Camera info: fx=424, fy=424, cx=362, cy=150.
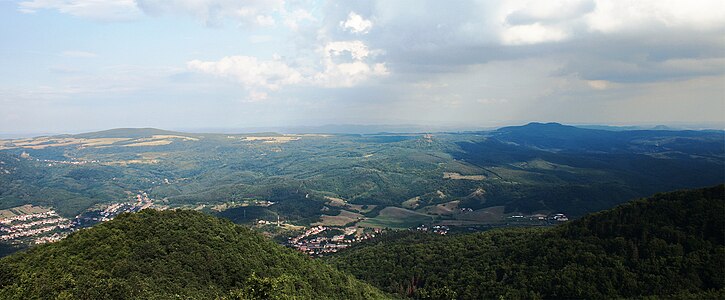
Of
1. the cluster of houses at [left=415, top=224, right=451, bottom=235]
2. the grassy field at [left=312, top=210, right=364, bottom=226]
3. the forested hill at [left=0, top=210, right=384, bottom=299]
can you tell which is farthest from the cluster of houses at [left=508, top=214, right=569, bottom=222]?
the forested hill at [left=0, top=210, right=384, bottom=299]

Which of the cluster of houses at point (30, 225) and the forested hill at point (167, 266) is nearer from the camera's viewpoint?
the forested hill at point (167, 266)

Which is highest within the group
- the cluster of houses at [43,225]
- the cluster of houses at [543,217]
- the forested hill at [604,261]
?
the forested hill at [604,261]

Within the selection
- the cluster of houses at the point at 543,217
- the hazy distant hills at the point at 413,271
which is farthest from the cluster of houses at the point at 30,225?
the cluster of houses at the point at 543,217

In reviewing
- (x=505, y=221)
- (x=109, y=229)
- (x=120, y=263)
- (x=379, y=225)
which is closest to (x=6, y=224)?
(x=379, y=225)

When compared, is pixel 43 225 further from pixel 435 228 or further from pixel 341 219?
pixel 435 228

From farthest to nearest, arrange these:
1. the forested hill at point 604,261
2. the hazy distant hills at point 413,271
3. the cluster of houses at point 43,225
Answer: the cluster of houses at point 43,225 < the forested hill at point 604,261 < the hazy distant hills at point 413,271

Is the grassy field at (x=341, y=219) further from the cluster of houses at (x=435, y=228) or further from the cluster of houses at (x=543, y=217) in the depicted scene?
the cluster of houses at (x=543, y=217)

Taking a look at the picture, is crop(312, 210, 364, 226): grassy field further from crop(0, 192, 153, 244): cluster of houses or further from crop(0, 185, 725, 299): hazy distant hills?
crop(0, 185, 725, 299): hazy distant hills
